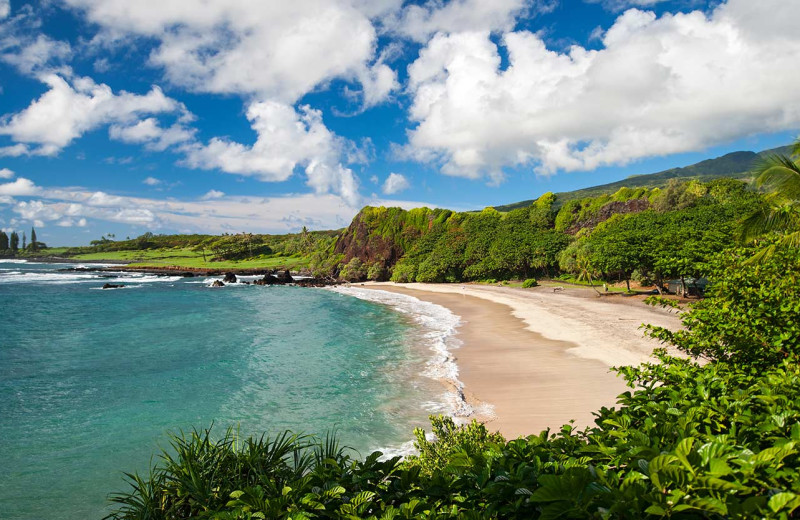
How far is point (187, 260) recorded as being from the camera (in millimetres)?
134500

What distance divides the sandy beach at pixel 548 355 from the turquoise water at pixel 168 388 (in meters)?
2.49

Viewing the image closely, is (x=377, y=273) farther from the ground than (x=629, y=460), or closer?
closer

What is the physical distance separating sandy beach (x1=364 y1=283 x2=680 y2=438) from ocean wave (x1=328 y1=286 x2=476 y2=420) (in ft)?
1.76

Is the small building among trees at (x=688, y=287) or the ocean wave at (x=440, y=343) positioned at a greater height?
the small building among trees at (x=688, y=287)

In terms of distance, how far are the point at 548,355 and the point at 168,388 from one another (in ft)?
57.2

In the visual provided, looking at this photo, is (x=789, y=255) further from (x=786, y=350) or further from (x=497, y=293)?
(x=497, y=293)

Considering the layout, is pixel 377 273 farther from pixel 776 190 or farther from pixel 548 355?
pixel 776 190

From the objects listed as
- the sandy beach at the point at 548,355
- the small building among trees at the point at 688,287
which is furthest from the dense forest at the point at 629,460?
the small building among trees at the point at 688,287

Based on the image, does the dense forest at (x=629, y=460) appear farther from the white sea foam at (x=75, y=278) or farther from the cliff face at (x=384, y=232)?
the white sea foam at (x=75, y=278)

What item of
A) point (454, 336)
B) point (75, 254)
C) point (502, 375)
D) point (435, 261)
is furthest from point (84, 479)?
point (75, 254)

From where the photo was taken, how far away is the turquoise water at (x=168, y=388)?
1167cm

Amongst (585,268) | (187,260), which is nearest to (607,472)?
A: (585,268)

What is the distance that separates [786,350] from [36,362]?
1220 inches

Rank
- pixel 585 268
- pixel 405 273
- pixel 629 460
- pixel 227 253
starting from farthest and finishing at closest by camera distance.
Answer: pixel 227 253 → pixel 405 273 → pixel 585 268 → pixel 629 460
